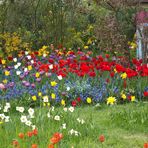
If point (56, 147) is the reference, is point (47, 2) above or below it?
above

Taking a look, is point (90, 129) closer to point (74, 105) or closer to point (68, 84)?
point (74, 105)

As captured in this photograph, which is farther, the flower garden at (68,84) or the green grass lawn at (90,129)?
the flower garden at (68,84)

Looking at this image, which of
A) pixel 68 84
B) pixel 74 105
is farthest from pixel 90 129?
pixel 68 84

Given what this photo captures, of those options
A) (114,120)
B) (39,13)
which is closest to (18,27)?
(39,13)

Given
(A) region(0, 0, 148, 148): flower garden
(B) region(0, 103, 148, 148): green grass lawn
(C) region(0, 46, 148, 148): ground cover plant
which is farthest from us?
(A) region(0, 0, 148, 148): flower garden

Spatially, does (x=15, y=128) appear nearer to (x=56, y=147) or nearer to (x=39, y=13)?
(x=56, y=147)

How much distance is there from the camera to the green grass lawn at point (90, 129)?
5.77m

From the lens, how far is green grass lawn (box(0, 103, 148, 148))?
18.9 feet

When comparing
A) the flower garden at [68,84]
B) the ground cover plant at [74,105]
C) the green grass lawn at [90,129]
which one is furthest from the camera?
the flower garden at [68,84]

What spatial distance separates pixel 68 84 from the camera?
349 inches

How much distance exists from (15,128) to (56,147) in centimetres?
105

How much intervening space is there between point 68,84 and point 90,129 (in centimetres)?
267

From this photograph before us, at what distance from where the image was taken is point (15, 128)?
6176mm

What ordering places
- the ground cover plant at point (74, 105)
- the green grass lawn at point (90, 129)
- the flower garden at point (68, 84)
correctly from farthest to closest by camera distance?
the flower garden at point (68, 84) < the ground cover plant at point (74, 105) < the green grass lawn at point (90, 129)
